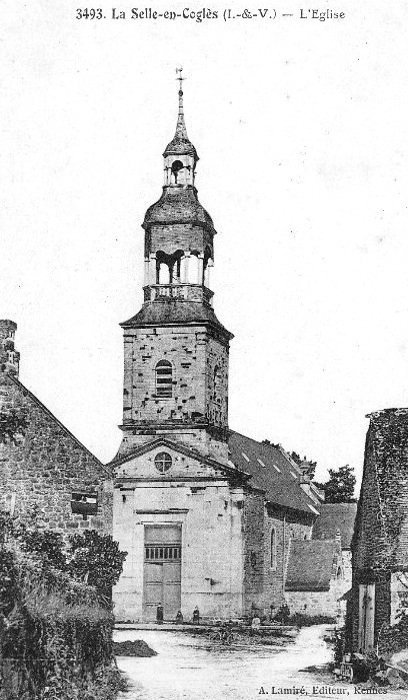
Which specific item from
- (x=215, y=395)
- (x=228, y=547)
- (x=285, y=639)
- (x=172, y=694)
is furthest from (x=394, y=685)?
(x=215, y=395)

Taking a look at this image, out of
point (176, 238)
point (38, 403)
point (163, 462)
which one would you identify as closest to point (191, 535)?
point (163, 462)

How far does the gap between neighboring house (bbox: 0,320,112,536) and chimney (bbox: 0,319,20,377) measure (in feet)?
A: 0.07

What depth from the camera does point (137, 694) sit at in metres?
20.2

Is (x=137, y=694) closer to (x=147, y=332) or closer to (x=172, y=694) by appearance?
(x=172, y=694)

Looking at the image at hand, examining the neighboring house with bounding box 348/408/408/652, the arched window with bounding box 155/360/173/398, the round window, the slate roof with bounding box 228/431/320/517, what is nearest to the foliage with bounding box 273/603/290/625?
the slate roof with bounding box 228/431/320/517

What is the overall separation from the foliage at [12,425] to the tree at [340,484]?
65.1 m

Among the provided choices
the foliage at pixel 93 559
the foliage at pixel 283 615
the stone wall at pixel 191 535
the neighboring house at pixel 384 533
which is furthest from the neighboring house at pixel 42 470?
the foliage at pixel 283 615

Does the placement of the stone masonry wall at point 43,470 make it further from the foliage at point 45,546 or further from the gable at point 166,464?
the gable at point 166,464

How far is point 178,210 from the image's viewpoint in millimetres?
46500

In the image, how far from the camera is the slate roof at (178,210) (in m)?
46.3

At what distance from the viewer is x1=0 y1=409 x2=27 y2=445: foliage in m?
21.1

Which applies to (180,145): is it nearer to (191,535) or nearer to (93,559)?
(191,535)

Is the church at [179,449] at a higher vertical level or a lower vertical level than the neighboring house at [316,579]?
higher

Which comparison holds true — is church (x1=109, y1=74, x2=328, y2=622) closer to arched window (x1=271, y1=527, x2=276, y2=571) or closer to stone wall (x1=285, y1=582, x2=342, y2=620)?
arched window (x1=271, y1=527, x2=276, y2=571)
